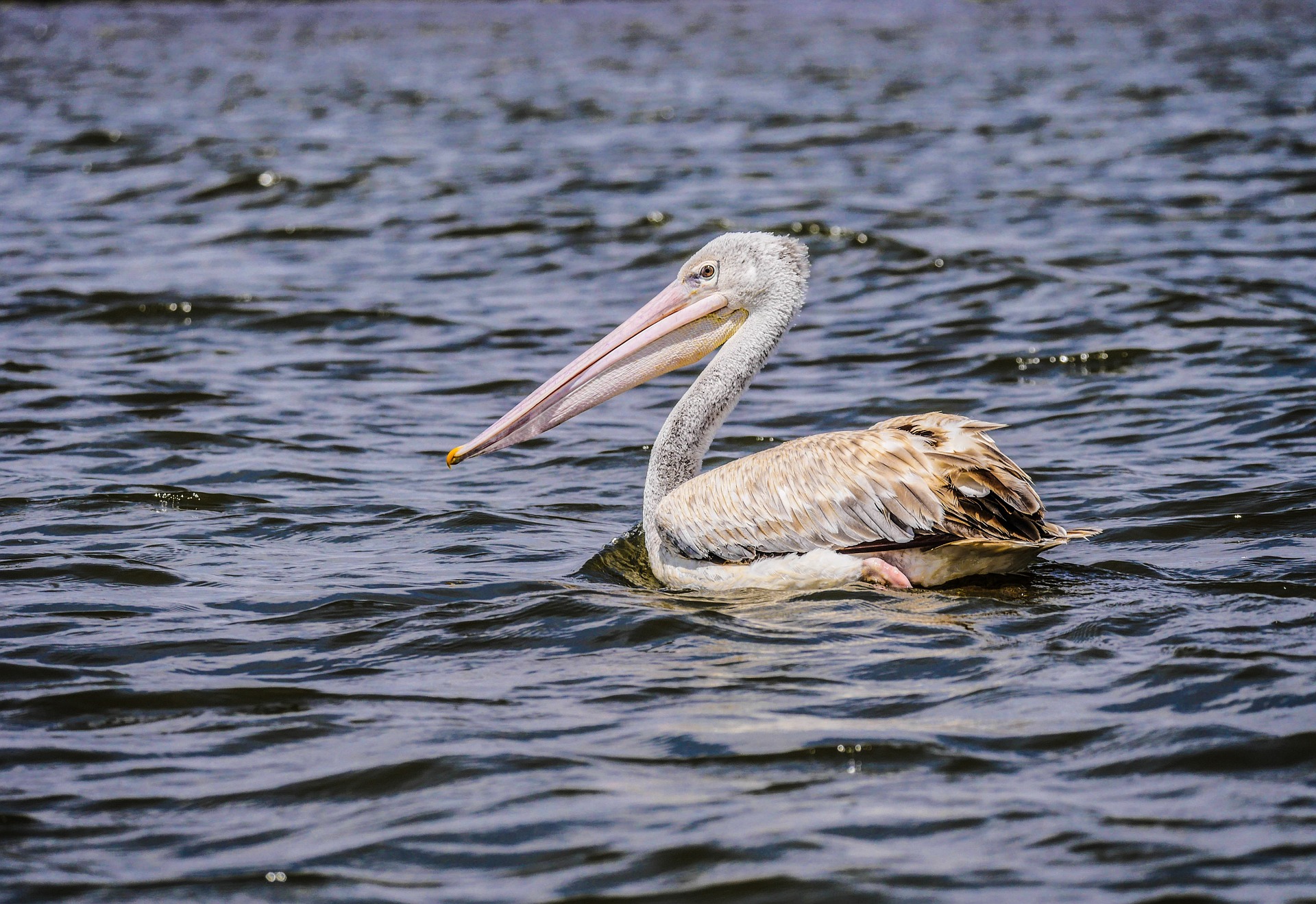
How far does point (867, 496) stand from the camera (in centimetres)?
518

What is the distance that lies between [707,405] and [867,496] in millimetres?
1073

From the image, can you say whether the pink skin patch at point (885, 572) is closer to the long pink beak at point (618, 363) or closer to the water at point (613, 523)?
the water at point (613, 523)

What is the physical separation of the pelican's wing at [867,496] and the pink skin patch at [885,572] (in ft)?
0.19

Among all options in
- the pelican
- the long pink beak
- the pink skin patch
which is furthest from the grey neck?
the pink skin patch

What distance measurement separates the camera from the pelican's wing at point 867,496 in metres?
5.10

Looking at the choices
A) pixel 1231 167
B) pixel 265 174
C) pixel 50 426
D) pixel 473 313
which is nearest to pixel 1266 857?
pixel 50 426

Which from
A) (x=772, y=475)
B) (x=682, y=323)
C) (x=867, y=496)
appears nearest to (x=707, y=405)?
(x=682, y=323)

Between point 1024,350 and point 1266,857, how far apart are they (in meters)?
6.05

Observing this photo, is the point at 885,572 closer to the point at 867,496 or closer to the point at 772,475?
the point at 867,496

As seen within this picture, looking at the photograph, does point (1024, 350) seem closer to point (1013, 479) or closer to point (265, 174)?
point (1013, 479)

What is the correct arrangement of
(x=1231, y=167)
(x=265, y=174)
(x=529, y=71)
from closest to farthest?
(x=1231, y=167) → (x=265, y=174) → (x=529, y=71)

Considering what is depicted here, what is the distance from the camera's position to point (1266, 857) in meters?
Answer: 3.29

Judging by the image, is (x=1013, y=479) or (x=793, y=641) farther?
(x=1013, y=479)

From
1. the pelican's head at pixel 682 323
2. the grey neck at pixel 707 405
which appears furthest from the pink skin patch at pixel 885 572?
the pelican's head at pixel 682 323
